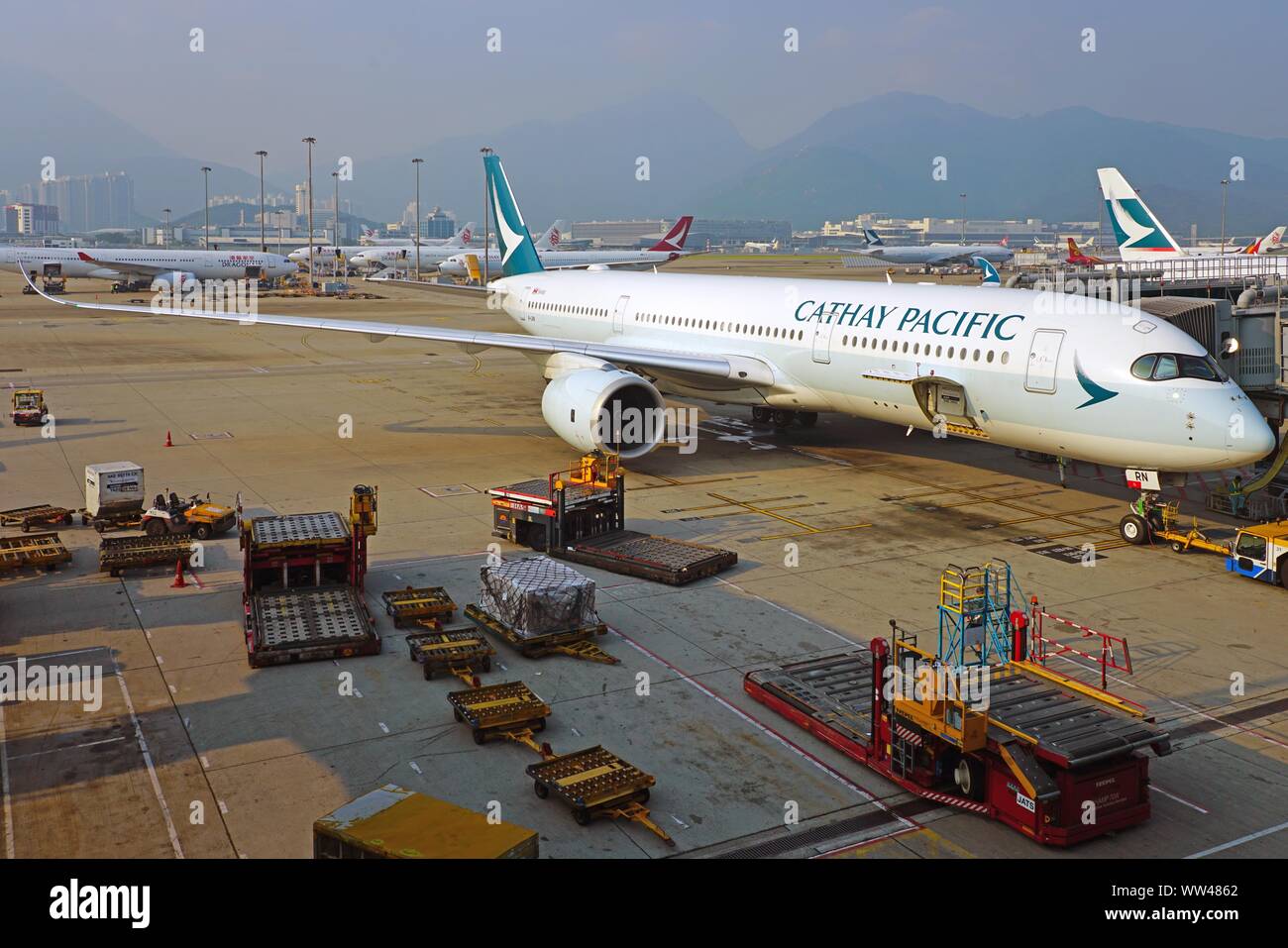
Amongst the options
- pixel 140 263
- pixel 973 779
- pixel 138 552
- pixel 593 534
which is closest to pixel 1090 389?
pixel 593 534

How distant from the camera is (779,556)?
18.9 metres

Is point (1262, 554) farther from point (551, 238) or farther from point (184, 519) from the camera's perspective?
point (551, 238)

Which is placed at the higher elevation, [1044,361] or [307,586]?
[1044,361]

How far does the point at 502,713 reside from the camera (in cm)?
1208

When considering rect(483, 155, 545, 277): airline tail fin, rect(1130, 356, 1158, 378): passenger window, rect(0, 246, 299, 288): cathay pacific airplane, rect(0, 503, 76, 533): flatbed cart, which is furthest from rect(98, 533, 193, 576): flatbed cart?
rect(0, 246, 299, 288): cathay pacific airplane

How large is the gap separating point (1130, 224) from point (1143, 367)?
32098 millimetres

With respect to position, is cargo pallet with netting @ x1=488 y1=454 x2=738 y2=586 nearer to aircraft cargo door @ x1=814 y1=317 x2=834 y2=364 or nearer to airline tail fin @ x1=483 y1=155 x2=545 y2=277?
aircraft cargo door @ x1=814 y1=317 x2=834 y2=364

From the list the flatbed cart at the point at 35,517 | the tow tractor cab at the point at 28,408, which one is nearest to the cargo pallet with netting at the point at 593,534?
the flatbed cart at the point at 35,517

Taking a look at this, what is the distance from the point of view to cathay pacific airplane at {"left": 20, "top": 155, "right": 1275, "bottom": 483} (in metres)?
18.6

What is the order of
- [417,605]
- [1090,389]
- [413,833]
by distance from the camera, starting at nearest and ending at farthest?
[413,833] → [417,605] → [1090,389]

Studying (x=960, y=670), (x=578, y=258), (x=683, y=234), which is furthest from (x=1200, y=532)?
(x=578, y=258)

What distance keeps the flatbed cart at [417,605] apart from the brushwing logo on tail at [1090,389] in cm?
1145

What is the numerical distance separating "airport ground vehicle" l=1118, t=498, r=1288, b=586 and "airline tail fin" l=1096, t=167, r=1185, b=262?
29243 mm

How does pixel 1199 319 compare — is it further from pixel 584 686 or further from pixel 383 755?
pixel 383 755
